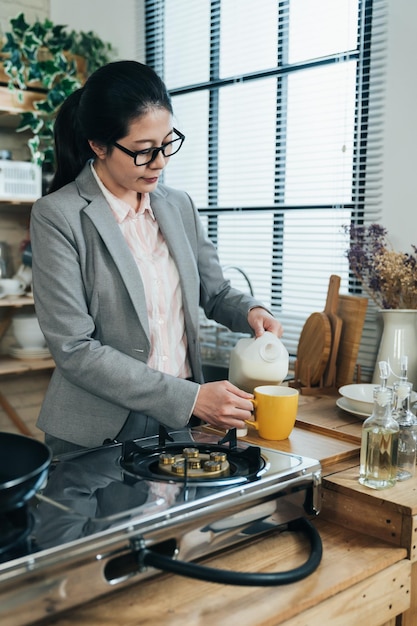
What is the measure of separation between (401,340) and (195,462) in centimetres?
101

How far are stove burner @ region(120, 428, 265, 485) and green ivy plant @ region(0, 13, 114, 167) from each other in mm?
2448

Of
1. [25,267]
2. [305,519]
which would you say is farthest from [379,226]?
[25,267]

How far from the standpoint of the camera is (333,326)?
2.17 metres

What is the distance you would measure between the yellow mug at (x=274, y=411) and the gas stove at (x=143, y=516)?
0.17 m

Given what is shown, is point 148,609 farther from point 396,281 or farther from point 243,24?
point 243,24

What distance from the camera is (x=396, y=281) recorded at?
2.07 m

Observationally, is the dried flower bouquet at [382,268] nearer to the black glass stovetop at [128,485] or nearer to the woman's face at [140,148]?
the woman's face at [140,148]

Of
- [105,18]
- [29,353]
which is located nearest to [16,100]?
[105,18]

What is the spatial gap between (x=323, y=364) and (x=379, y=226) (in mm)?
481

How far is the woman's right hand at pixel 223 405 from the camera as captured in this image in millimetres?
1426

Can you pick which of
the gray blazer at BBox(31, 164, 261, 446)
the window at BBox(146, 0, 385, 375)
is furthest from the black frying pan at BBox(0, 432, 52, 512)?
the window at BBox(146, 0, 385, 375)

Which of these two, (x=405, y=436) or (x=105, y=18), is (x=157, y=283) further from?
(x=105, y=18)

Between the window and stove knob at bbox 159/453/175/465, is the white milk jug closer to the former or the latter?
stove knob at bbox 159/453/175/465

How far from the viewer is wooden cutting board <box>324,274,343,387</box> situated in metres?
2.14
